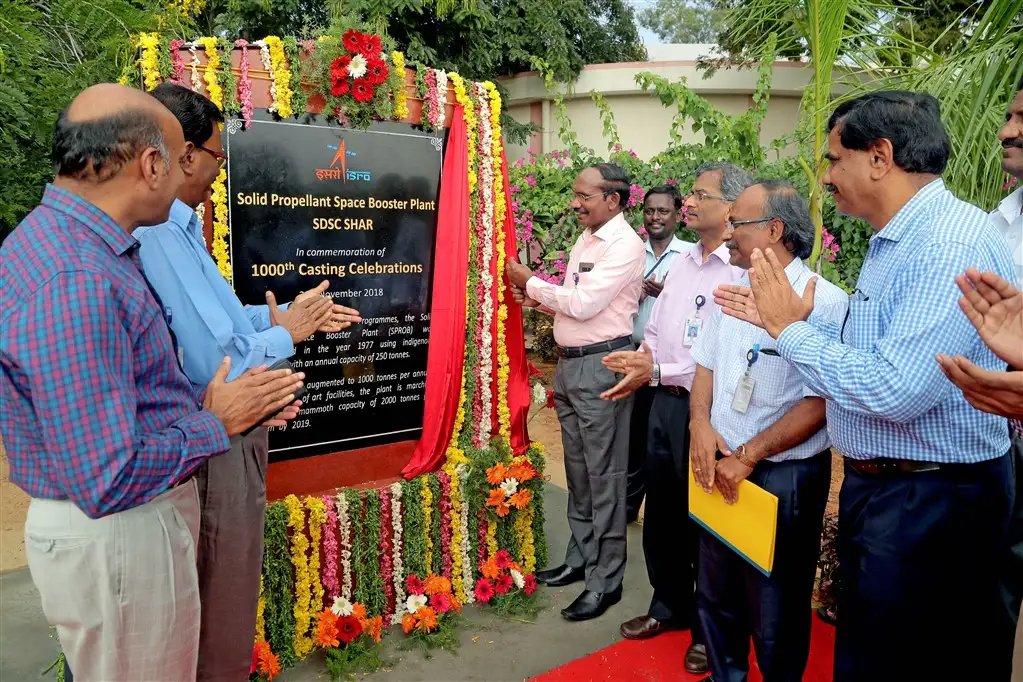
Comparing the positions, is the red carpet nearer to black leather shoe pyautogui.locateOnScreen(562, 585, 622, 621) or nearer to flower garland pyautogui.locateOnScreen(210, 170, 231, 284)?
black leather shoe pyautogui.locateOnScreen(562, 585, 622, 621)

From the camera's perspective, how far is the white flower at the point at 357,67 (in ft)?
10.3

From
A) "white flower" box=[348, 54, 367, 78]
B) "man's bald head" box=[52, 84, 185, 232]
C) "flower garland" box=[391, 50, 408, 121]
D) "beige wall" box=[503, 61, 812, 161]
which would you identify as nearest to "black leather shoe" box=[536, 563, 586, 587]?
"flower garland" box=[391, 50, 408, 121]

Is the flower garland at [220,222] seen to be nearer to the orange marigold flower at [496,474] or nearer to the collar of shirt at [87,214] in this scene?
the collar of shirt at [87,214]

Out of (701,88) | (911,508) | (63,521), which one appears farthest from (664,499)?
(701,88)

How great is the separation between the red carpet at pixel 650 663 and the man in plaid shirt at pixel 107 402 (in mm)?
1706

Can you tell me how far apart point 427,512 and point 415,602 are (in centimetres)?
41

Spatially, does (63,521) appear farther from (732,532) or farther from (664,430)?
(664,430)

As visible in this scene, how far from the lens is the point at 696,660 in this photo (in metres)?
3.10

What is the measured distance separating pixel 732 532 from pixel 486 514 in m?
1.53

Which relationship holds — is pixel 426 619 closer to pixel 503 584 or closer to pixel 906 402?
pixel 503 584

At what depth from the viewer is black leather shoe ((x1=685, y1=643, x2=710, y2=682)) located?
3068 millimetres

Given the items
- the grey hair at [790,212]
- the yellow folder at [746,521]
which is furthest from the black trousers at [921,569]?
the grey hair at [790,212]

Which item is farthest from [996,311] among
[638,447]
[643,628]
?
[638,447]

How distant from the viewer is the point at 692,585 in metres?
3.47
